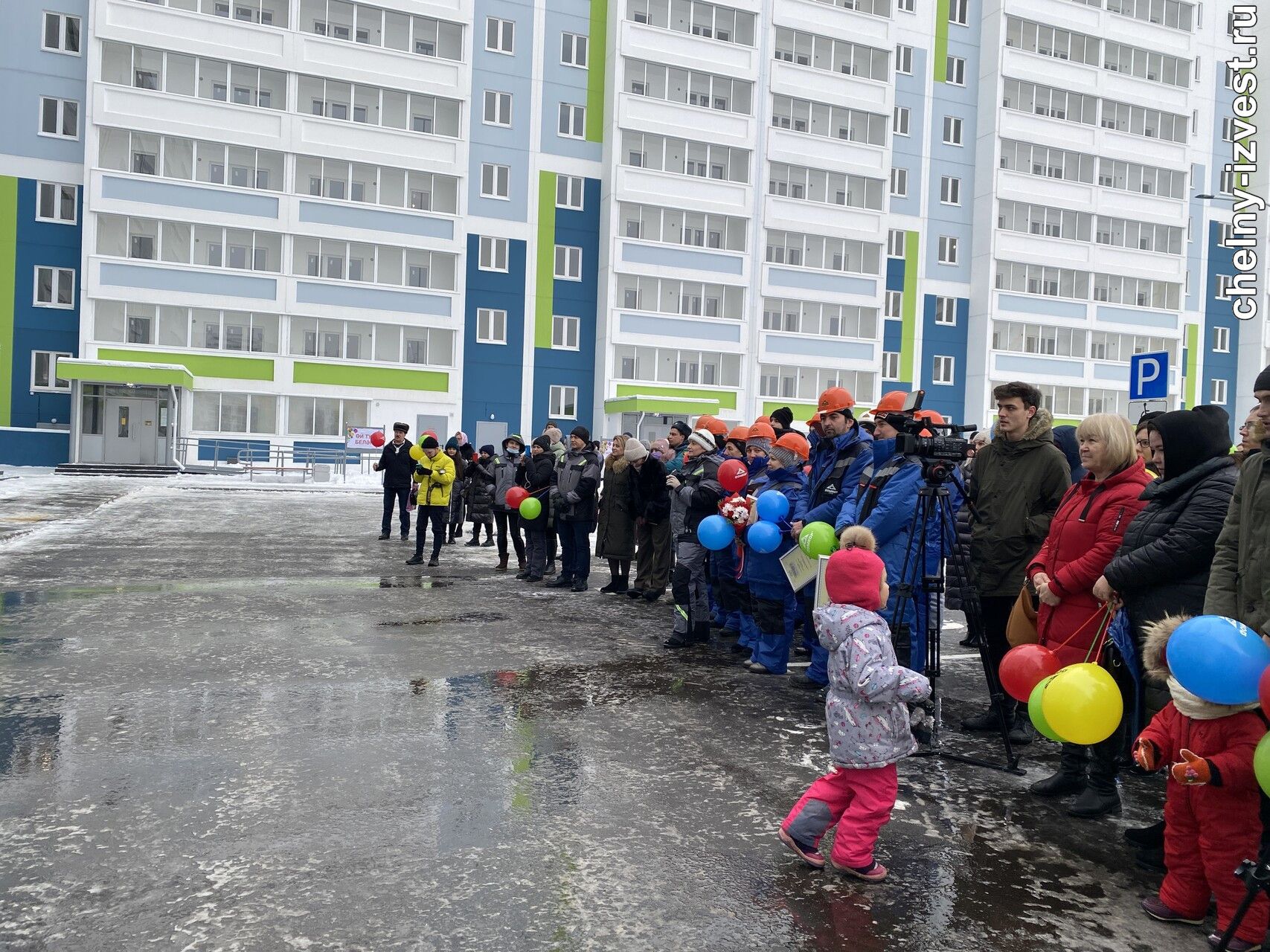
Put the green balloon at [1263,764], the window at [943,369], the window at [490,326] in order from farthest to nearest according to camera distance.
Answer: the window at [943,369] < the window at [490,326] < the green balloon at [1263,764]

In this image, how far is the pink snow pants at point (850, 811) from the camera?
4207mm

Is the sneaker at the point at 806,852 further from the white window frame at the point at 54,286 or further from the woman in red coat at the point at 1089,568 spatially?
the white window frame at the point at 54,286

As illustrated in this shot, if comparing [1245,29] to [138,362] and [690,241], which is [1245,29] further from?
[138,362]

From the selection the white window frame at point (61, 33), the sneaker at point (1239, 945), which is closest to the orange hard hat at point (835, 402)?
the sneaker at point (1239, 945)

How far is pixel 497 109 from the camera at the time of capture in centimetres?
4384

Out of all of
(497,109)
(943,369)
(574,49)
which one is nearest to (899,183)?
(943,369)

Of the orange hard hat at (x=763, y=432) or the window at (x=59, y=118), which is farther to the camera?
the window at (x=59, y=118)

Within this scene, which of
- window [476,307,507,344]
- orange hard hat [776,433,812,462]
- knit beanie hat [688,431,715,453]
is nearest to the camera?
orange hard hat [776,433,812,462]

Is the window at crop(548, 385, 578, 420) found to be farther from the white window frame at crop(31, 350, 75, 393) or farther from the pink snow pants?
the pink snow pants

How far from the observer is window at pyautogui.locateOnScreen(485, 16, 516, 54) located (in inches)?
1710

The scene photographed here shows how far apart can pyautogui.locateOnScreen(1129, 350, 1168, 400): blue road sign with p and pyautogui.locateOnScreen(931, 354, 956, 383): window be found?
135ft

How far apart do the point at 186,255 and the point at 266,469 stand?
32.6 ft

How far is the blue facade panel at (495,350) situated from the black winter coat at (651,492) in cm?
3249

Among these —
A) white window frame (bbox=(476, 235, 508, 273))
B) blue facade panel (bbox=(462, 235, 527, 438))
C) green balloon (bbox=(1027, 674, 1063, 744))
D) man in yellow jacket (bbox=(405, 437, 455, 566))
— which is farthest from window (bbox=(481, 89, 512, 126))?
green balloon (bbox=(1027, 674, 1063, 744))
